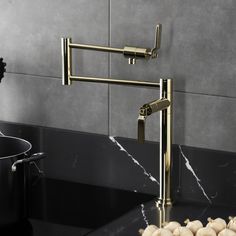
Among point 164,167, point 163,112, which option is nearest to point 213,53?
point 163,112

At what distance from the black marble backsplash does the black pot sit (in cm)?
23

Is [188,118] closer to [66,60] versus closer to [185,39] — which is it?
[185,39]

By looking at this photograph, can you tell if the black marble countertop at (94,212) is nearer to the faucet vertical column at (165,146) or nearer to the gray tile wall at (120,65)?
the faucet vertical column at (165,146)

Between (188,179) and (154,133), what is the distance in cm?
16

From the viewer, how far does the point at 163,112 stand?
1.97m

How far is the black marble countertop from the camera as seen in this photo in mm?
1910

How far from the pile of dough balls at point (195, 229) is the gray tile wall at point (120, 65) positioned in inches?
13.1

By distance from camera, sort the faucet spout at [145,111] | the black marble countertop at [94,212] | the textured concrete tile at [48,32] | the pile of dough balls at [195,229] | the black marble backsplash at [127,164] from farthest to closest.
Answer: the textured concrete tile at [48,32], the black marble backsplash at [127,164], the black marble countertop at [94,212], the faucet spout at [145,111], the pile of dough balls at [195,229]

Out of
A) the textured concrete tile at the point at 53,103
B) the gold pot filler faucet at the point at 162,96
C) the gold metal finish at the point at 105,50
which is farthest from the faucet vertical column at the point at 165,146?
the textured concrete tile at the point at 53,103

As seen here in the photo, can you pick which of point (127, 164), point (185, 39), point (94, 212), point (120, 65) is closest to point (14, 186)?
point (94, 212)

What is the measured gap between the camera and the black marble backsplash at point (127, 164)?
80.0 inches

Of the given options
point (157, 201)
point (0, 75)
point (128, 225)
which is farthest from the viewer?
point (0, 75)

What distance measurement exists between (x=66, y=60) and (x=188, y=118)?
0.38 m

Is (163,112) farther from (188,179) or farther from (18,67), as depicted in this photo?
(18,67)
